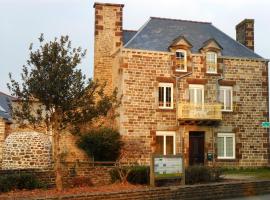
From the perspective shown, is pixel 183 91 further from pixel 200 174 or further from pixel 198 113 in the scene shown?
pixel 200 174

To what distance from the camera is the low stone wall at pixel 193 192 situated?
1482cm

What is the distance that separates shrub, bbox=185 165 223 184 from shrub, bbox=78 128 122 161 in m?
9.64

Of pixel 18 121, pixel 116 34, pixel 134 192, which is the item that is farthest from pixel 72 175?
pixel 116 34

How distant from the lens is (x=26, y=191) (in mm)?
17516

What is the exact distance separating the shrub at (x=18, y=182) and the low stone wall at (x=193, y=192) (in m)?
4.45

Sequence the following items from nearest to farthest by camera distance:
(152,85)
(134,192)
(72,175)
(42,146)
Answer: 1. (134,192)
2. (72,175)
3. (42,146)
4. (152,85)

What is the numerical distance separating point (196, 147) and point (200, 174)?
11572mm

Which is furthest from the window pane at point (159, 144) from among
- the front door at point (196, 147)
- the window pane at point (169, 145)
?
the front door at point (196, 147)

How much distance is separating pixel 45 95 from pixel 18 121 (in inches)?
56.7

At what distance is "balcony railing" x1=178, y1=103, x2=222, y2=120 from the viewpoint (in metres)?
30.5

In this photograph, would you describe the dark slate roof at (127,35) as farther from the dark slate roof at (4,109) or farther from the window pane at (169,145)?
the dark slate roof at (4,109)

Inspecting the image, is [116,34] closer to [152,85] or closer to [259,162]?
[152,85]

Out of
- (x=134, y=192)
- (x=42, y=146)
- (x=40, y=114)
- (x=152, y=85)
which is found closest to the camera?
(x=134, y=192)

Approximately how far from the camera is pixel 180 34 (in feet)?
111
